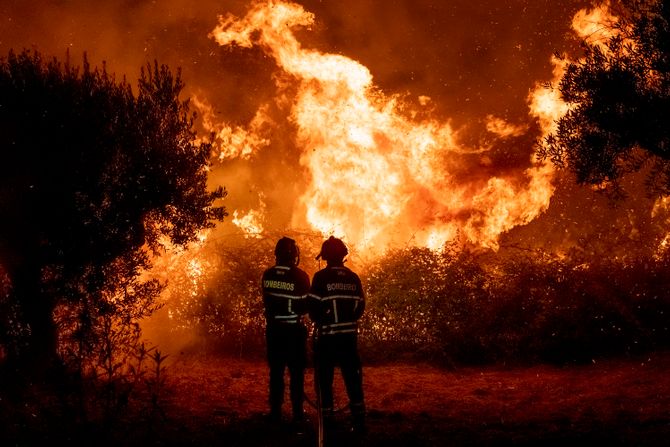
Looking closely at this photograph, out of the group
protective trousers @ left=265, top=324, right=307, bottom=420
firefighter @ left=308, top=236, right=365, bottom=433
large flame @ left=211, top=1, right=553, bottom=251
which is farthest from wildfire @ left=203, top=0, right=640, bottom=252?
firefighter @ left=308, top=236, right=365, bottom=433

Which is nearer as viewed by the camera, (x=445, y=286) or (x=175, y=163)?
(x=175, y=163)

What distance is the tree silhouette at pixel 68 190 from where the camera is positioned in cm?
964

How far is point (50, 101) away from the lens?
9930 millimetres

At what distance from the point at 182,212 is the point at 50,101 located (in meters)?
3.21

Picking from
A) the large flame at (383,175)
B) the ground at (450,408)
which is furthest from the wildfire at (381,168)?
the ground at (450,408)

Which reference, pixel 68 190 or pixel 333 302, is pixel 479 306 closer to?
pixel 333 302

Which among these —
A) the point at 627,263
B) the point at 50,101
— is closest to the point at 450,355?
the point at 627,263

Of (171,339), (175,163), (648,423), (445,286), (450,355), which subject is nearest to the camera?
(648,423)

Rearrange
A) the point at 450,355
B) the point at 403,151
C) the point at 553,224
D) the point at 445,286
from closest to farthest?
1. the point at 450,355
2. the point at 445,286
3. the point at 403,151
4. the point at 553,224

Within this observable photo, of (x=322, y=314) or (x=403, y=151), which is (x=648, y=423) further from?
(x=403, y=151)

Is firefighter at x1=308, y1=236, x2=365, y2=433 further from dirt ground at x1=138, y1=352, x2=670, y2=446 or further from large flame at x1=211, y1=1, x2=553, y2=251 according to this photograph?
large flame at x1=211, y1=1, x2=553, y2=251

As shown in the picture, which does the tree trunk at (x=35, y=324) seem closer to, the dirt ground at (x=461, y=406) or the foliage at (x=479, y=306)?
the dirt ground at (x=461, y=406)

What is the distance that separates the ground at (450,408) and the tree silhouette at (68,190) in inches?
106

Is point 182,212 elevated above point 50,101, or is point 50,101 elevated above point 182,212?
point 50,101
